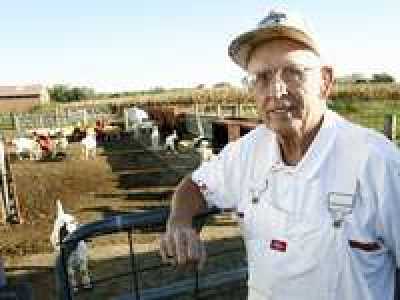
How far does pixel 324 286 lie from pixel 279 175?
362mm

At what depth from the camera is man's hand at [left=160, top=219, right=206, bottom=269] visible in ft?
5.72

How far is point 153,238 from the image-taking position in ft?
26.1

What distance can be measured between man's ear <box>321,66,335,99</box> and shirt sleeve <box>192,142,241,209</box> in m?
0.36

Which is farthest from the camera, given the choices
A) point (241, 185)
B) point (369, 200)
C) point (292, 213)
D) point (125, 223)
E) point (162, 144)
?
point (162, 144)

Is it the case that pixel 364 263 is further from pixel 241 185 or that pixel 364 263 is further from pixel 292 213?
pixel 241 185

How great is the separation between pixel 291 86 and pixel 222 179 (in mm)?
426

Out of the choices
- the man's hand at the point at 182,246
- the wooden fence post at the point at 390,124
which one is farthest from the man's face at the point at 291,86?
the wooden fence post at the point at 390,124

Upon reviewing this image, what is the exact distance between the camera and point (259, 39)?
5.84 feet

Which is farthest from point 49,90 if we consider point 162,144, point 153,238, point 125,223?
point 125,223

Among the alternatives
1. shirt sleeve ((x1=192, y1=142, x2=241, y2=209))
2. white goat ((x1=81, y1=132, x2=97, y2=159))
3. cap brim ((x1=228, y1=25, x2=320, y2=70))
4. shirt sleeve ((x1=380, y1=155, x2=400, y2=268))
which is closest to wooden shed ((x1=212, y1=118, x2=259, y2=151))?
white goat ((x1=81, y1=132, x2=97, y2=159))

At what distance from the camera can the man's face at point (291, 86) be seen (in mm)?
1746

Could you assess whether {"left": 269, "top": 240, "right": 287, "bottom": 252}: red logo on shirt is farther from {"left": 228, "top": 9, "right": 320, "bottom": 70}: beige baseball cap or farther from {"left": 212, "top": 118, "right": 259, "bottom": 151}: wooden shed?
{"left": 212, "top": 118, "right": 259, "bottom": 151}: wooden shed

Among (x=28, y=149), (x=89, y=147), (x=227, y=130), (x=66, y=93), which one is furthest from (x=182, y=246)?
(x=66, y=93)

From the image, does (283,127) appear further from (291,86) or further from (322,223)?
(322,223)
